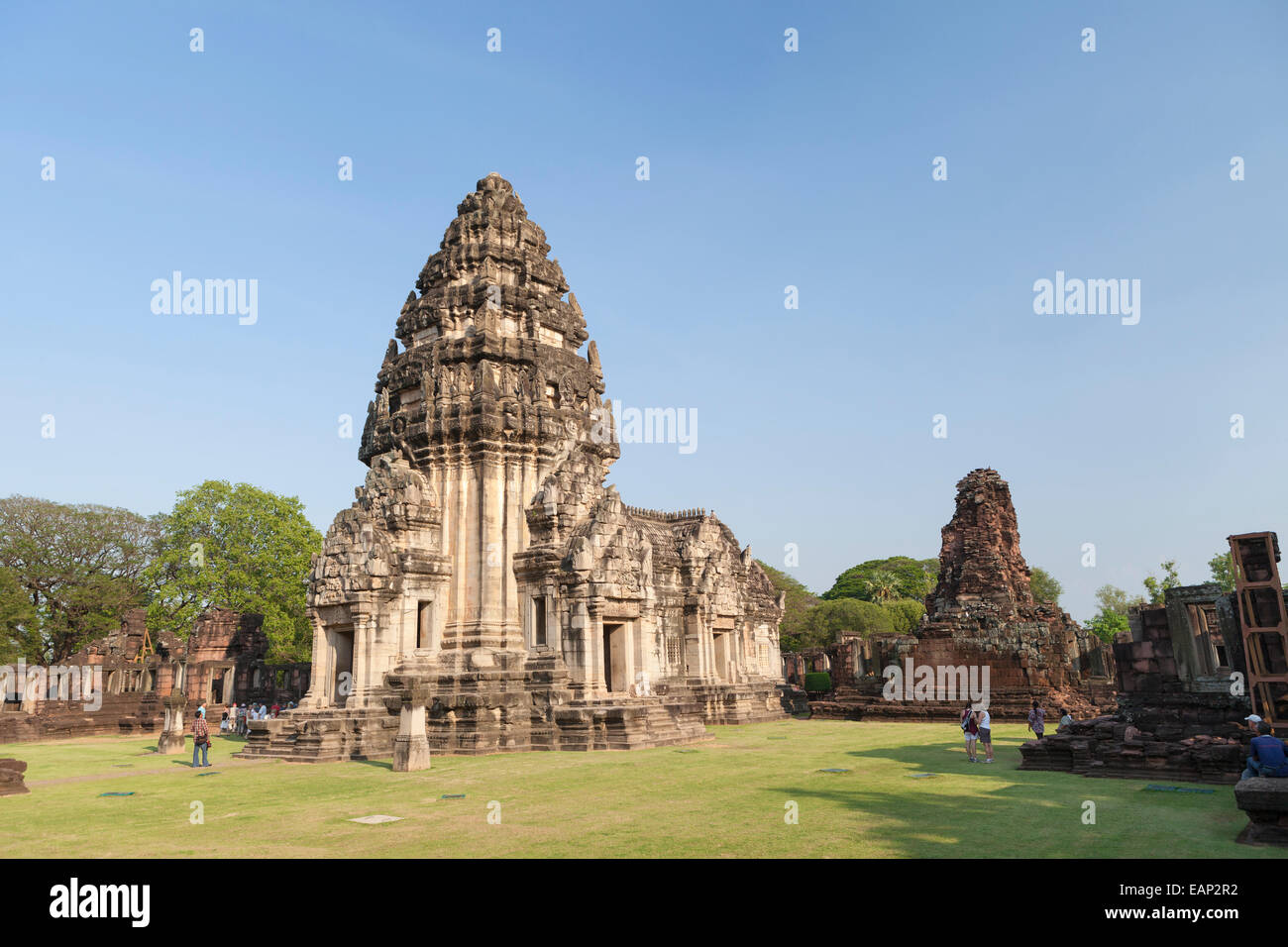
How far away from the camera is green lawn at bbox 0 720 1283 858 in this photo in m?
8.88

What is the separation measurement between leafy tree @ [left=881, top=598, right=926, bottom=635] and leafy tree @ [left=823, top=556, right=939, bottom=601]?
20.1ft

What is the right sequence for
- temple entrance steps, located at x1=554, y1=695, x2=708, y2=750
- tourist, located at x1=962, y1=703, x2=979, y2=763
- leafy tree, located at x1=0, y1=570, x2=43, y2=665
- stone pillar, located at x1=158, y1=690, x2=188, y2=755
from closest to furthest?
tourist, located at x1=962, y1=703, x2=979, y2=763
temple entrance steps, located at x1=554, y1=695, x2=708, y2=750
stone pillar, located at x1=158, y1=690, x2=188, y2=755
leafy tree, located at x1=0, y1=570, x2=43, y2=665

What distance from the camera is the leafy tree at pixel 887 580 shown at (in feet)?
266

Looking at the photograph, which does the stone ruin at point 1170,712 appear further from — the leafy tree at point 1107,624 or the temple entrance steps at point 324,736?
the leafy tree at point 1107,624

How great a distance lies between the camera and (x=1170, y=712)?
1688 centimetres

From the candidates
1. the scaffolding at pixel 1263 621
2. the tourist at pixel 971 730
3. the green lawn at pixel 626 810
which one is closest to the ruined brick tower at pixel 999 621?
the green lawn at pixel 626 810

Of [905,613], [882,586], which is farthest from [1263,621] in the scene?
[882,586]

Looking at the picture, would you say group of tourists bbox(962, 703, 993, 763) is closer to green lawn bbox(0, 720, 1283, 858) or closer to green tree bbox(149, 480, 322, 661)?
green lawn bbox(0, 720, 1283, 858)

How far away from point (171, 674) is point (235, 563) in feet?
27.8

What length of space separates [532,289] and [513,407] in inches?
183

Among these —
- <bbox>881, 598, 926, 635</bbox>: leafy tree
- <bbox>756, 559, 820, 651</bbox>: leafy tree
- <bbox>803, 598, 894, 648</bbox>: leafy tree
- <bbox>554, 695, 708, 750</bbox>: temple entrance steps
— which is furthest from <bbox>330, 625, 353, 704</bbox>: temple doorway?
<bbox>881, 598, 926, 635</bbox>: leafy tree

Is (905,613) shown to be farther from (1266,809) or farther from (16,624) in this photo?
(1266,809)
